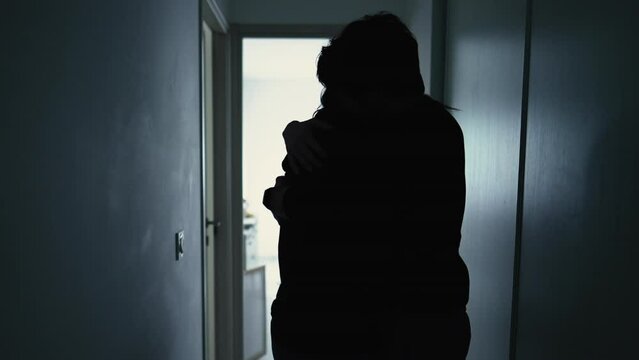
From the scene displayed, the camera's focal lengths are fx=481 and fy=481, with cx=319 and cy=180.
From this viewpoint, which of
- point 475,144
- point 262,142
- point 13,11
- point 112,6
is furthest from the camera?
point 262,142

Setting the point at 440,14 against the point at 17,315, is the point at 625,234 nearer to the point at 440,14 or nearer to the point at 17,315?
the point at 17,315

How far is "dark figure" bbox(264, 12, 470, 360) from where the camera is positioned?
86 cm

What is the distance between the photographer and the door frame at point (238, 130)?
8.29 ft

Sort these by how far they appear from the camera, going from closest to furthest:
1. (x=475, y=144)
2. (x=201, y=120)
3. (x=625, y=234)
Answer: (x=625, y=234), (x=475, y=144), (x=201, y=120)

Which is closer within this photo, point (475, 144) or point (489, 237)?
point (489, 237)

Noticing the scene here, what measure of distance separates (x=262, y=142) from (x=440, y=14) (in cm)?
463

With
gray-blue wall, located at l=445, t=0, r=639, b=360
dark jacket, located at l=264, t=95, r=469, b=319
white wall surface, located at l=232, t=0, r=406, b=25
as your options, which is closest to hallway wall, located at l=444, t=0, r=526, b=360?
gray-blue wall, located at l=445, t=0, r=639, b=360

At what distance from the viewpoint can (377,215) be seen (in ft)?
2.81

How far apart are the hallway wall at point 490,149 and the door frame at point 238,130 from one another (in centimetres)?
87

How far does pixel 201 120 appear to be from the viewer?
1.82 meters

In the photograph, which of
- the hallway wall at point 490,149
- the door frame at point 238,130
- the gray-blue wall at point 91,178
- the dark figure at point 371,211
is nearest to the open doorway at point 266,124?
the door frame at point 238,130

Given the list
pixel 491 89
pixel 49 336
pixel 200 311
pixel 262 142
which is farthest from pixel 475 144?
pixel 262 142

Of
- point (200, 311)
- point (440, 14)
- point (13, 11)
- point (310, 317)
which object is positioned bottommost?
point (200, 311)

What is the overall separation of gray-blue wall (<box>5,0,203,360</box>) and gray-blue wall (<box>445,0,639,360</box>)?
0.89 meters
